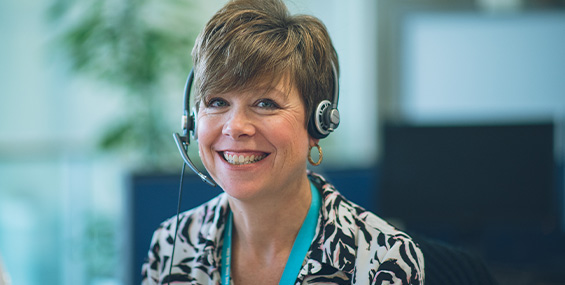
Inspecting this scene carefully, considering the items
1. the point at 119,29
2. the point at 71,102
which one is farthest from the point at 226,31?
the point at 71,102

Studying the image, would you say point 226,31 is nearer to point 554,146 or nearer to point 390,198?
point 390,198

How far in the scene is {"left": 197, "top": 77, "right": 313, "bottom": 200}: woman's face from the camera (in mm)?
1065

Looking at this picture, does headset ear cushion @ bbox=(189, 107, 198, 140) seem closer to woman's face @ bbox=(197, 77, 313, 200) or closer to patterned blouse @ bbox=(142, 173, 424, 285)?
woman's face @ bbox=(197, 77, 313, 200)

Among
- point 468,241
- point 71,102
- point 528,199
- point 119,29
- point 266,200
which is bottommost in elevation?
point 468,241

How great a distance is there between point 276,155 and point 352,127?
2.65 m

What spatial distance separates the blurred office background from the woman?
0.42 feet

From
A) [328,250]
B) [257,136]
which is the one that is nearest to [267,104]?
[257,136]

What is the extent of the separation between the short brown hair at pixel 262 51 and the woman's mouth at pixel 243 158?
12 cm

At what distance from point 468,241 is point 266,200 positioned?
1350 mm

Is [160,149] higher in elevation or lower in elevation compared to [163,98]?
lower

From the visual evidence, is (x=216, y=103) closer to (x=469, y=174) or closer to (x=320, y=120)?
(x=320, y=120)

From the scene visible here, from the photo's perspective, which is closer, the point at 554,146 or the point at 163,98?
the point at 554,146

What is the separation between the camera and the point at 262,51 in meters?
1.04

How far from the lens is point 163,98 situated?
3.25m
